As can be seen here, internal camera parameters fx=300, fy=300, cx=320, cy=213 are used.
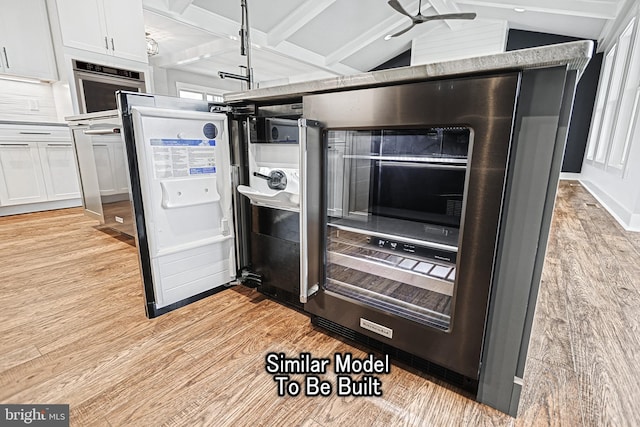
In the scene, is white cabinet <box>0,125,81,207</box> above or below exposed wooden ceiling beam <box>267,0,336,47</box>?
below

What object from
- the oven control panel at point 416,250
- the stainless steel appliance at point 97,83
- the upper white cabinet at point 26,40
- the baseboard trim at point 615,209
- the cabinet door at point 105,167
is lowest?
the baseboard trim at point 615,209

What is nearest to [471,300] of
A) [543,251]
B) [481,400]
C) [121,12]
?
[543,251]

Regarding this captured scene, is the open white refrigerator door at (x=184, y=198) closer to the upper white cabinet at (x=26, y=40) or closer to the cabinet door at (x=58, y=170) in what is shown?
the cabinet door at (x=58, y=170)

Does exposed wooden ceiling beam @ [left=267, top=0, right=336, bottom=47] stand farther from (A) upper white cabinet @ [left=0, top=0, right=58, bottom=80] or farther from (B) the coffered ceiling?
(A) upper white cabinet @ [left=0, top=0, right=58, bottom=80]

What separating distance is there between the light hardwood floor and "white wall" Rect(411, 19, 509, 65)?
570 centimetres

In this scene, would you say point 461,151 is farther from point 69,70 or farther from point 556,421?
point 69,70

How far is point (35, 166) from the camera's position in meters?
3.13

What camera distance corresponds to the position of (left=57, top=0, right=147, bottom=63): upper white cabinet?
3.12 m

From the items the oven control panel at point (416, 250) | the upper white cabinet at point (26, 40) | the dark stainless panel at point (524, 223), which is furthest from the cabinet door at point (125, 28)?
the dark stainless panel at point (524, 223)

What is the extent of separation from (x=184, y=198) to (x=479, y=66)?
3.98 ft

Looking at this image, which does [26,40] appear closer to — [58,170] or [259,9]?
[58,170]

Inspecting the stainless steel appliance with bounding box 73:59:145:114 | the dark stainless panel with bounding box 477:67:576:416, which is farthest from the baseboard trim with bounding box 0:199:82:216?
the dark stainless panel with bounding box 477:67:576:416

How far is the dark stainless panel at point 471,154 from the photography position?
2.39 ft

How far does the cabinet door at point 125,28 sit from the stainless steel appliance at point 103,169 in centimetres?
151
